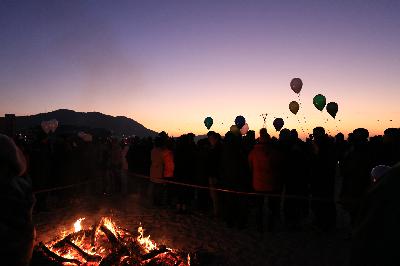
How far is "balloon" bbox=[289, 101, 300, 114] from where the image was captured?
18.5 m

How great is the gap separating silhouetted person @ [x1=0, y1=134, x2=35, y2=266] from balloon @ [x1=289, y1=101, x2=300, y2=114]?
16.9 m

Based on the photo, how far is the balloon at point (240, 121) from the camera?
1911 centimetres

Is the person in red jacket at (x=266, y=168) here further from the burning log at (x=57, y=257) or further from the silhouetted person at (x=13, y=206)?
the silhouetted person at (x=13, y=206)

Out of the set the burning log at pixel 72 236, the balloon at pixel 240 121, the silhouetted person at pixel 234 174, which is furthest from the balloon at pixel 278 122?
the burning log at pixel 72 236

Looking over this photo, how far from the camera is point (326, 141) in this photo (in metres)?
8.98

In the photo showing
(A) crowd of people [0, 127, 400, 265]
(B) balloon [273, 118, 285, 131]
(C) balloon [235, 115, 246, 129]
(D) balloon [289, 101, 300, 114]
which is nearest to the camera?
(A) crowd of people [0, 127, 400, 265]

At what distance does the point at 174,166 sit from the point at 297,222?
4039 mm

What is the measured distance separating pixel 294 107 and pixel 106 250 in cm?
1358

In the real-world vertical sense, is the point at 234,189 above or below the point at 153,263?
above

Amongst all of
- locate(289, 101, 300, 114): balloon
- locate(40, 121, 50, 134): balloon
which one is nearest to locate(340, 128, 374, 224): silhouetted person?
locate(289, 101, 300, 114): balloon

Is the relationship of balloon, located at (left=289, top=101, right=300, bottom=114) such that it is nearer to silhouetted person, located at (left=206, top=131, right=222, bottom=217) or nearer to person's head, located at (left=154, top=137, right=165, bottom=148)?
silhouetted person, located at (left=206, top=131, right=222, bottom=217)

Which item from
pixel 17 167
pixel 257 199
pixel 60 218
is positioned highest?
pixel 17 167

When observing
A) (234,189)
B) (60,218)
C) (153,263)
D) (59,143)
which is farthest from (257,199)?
(59,143)

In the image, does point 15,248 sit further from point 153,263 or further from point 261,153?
point 261,153
